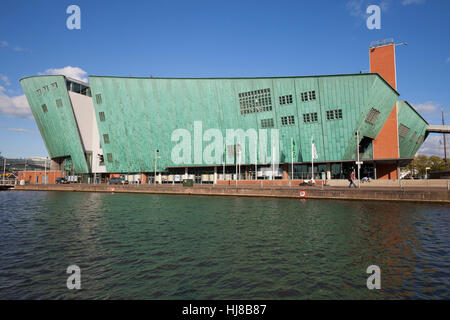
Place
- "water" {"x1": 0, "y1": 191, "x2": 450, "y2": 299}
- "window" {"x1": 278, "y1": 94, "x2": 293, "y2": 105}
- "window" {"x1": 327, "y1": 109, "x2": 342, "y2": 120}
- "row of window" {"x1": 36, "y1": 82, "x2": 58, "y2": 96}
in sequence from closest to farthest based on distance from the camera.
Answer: "water" {"x1": 0, "y1": 191, "x2": 450, "y2": 299} → "window" {"x1": 327, "y1": 109, "x2": 342, "y2": 120} → "window" {"x1": 278, "y1": 94, "x2": 293, "y2": 105} → "row of window" {"x1": 36, "y1": 82, "x2": 58, "y2": 96}

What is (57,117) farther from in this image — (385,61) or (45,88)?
(385,61)

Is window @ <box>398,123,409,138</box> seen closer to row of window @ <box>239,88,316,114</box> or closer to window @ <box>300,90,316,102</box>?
window @ <box>300,90,316,102</box>

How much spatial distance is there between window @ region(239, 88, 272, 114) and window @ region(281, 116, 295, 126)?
3287mm

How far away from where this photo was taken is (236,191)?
39.0 m

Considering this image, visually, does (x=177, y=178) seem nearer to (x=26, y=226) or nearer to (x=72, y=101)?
(x=72, y=101)

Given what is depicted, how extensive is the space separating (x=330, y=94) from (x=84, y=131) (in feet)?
195

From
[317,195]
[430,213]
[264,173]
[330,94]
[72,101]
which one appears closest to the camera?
[430,213]

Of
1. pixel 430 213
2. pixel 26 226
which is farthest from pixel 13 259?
pixel 430 213

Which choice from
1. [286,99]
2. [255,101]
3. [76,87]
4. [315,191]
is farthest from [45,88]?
[315,191]

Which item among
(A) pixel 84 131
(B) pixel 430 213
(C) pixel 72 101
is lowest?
(B) pixel 430 213

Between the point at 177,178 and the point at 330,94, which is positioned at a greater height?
the point at 330,94

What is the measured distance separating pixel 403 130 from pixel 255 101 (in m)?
28.2

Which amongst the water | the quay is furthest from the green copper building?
the water

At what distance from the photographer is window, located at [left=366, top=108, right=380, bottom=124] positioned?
153ft
